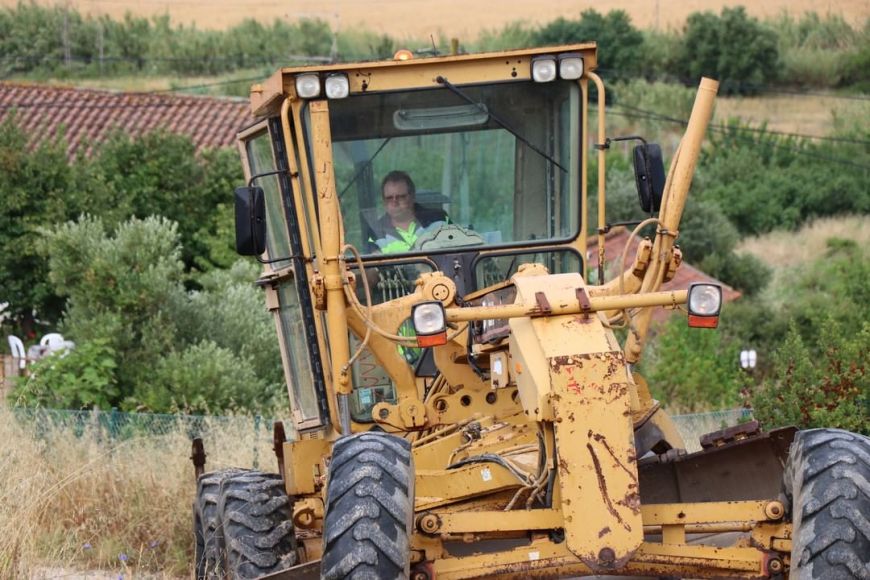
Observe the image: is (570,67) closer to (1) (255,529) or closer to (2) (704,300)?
(2) (704,300)

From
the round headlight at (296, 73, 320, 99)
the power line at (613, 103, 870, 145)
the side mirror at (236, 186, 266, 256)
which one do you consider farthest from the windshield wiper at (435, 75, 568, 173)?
the power line at (613, 103, 870, 145)

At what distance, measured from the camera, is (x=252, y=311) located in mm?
18719

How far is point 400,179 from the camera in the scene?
849cm

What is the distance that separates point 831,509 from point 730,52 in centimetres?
4183

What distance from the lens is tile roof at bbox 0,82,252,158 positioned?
111ft

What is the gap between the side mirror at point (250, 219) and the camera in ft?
26.1

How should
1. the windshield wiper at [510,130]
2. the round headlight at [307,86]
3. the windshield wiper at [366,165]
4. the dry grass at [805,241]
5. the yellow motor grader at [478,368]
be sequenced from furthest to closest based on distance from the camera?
the dry grass at [805,241], the windshield wiper at [366,165], the windshield wiper at [510,130], the round headlight at [307,86], the yellow motor grader at [478,368]

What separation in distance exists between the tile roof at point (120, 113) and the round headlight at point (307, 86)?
24.8 metres

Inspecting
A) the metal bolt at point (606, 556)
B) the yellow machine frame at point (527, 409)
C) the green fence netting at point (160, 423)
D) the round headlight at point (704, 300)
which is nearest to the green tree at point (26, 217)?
the green fence netting at point (160, 423)

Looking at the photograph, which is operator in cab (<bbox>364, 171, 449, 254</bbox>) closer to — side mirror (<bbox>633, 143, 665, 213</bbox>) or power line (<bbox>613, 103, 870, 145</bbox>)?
side mirror (<bbox>633, 143, 665, 213</bbox>)

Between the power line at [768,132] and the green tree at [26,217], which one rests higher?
the green tree at [26,217]

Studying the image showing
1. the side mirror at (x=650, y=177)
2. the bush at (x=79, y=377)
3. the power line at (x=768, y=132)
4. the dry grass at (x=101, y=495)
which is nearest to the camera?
the side mirror at (x=650, y=177)

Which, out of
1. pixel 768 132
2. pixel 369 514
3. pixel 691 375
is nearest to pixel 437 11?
pixel 768 132

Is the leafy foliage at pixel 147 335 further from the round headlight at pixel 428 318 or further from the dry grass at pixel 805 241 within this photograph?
the dry grass at pixel 805 241
